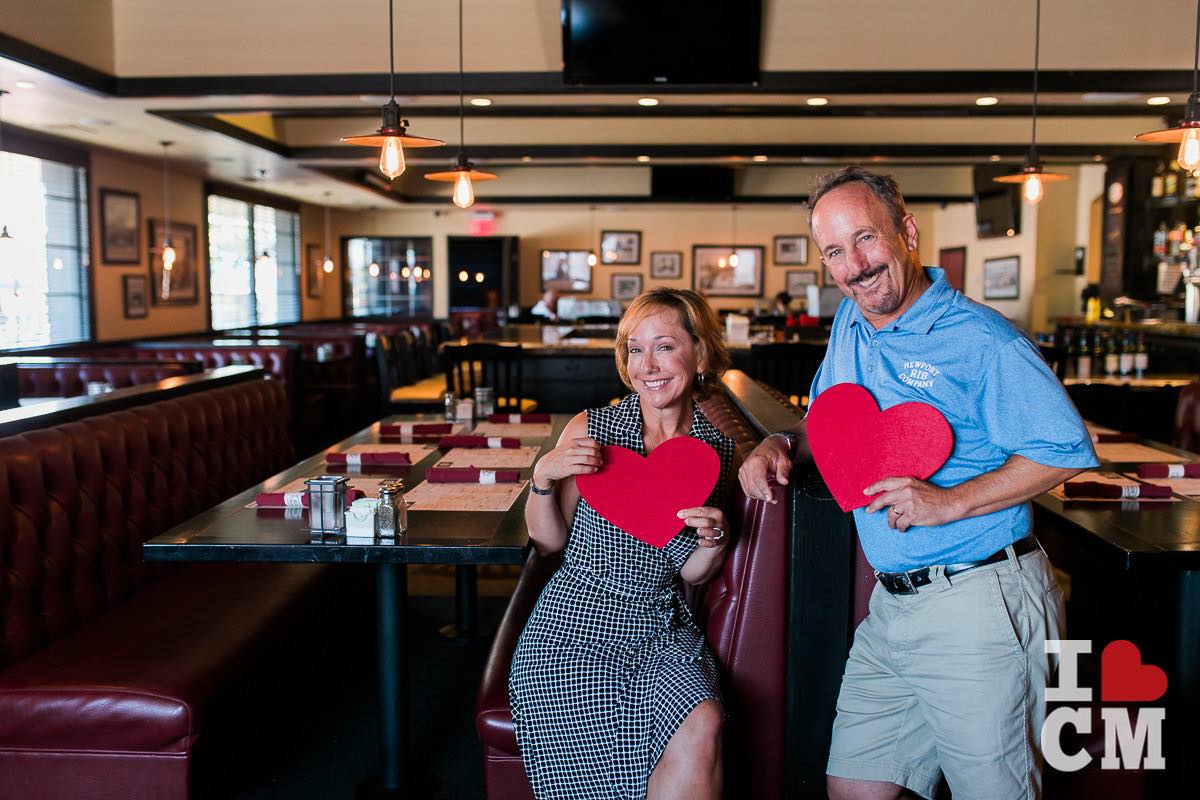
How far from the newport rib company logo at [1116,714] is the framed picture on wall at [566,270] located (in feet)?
46.9

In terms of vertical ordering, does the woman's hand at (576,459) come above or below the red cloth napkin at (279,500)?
above

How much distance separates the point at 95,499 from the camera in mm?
2934

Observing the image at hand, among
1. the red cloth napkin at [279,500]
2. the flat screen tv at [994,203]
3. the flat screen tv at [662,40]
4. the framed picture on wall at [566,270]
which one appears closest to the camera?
the red cloth napkin at [279,500]

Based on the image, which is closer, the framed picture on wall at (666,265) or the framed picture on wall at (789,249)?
the framed picture on wall at (789,249)

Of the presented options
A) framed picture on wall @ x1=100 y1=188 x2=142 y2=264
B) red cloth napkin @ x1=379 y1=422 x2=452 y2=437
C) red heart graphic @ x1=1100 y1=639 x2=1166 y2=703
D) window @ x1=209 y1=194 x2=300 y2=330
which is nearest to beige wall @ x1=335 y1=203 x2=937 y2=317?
window @ x1=209 y1=194 x2=300 y2=330

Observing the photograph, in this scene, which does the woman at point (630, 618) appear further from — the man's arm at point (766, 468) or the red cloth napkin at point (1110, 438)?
the red cloth napkin at point (1110, 438)

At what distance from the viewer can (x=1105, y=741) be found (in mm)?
2184

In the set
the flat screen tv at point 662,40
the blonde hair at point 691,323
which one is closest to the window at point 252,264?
the flat screen tv at point 662,40

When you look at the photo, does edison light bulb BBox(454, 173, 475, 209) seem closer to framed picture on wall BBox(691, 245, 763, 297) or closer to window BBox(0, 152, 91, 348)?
window BBox(0, 152, 91, 348)

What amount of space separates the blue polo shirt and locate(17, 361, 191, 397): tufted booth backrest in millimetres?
4840

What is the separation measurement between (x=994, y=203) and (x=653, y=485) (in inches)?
475

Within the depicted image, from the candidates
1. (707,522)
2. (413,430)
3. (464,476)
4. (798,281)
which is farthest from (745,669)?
(798,281)

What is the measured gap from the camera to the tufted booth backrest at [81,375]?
19.0ft

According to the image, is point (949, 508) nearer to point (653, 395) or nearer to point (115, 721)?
point (653, 395)
